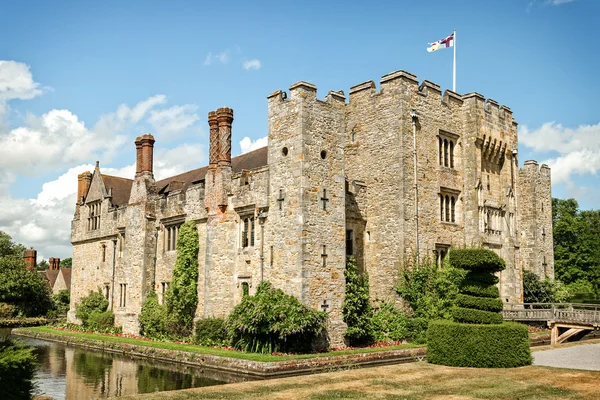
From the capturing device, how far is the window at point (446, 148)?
92.1 feet

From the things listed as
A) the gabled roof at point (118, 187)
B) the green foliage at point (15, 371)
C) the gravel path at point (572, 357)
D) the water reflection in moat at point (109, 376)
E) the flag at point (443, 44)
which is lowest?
the water reflection in moat at point (109, 376)

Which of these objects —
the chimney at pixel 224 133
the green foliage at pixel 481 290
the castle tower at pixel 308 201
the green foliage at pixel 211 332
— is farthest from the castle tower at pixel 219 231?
the green foliage at pixel 481 290

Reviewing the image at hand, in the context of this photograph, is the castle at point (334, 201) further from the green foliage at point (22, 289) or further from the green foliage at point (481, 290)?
the green foliage at point (22, 289)

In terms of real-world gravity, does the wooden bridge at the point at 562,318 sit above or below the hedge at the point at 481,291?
below

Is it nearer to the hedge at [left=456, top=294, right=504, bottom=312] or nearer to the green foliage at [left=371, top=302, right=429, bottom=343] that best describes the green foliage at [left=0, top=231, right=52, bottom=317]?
the green foliage at [left=371, top=302, right=429, bottom=343]

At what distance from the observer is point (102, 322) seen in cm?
3288

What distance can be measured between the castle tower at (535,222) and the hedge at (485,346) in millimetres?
18231

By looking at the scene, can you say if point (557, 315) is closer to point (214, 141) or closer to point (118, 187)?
point (214, 141)

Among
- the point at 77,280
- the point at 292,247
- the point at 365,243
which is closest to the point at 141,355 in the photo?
the point at 292,247

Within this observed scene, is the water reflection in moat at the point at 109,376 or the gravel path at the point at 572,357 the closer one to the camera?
the water reflection in moat at the point at 109,376

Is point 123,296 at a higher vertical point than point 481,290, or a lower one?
lower

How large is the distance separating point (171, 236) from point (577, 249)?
139 feet

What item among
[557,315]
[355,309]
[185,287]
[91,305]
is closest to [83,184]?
[91,305]

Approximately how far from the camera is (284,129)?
77.5 feet
